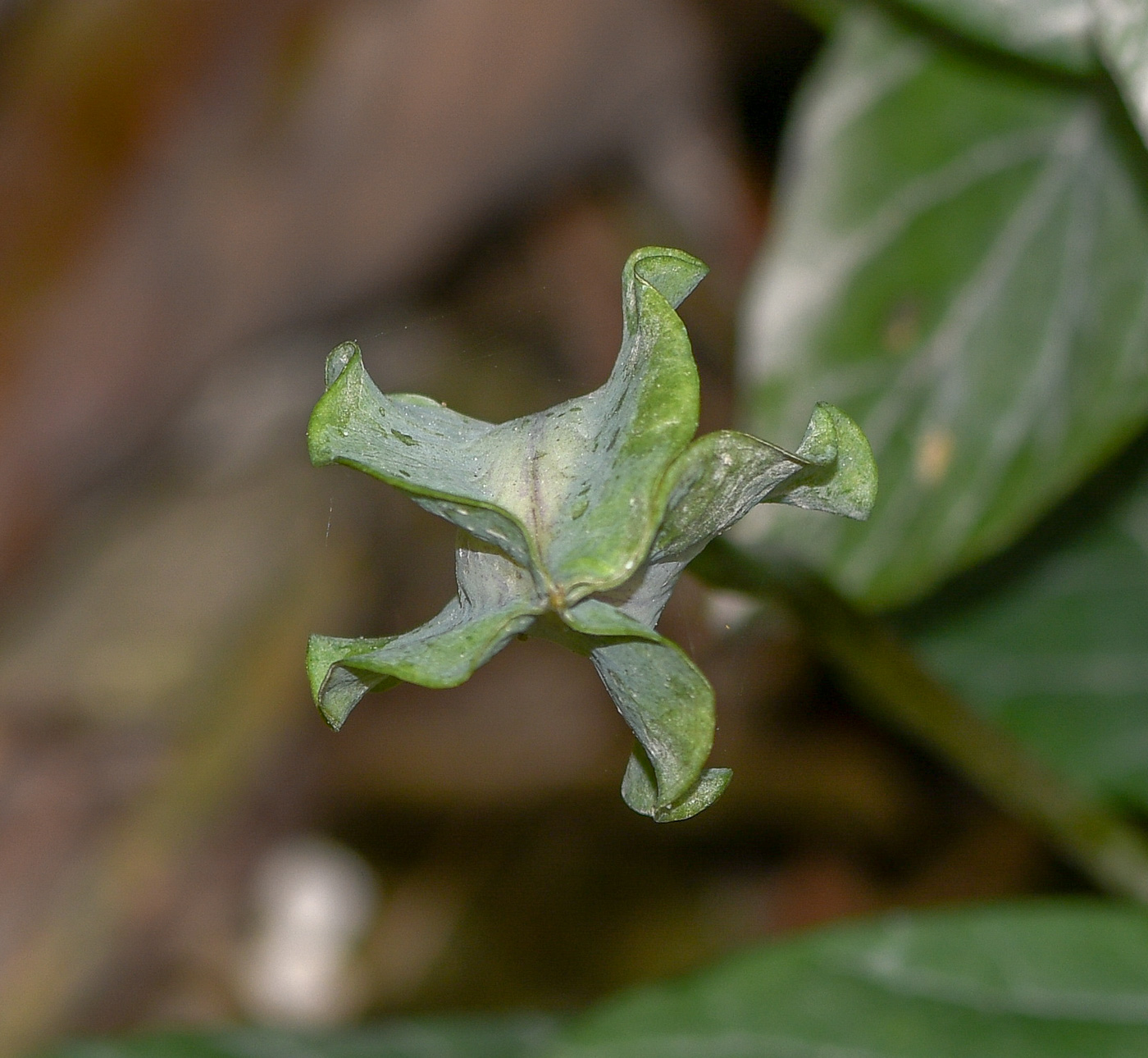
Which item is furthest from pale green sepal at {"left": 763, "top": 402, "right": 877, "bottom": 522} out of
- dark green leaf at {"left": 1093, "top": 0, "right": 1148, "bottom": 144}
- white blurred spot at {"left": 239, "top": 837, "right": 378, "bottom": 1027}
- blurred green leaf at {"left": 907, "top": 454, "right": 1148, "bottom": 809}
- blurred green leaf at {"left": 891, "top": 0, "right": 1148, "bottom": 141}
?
white blurred spot at {"left": 239, "top": 837, "right": 378, "bottom": 1027}

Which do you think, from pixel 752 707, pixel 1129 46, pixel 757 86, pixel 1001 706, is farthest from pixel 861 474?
pixel 757 86

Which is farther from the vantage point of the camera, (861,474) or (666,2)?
(666,2)

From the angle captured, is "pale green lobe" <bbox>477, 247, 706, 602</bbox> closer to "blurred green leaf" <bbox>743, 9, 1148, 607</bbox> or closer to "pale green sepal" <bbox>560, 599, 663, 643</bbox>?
"pale green sepal" <bbox>560, 599, 663, 643</bbox>

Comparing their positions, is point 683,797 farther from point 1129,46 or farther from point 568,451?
point 1129,46

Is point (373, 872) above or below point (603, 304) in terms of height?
below

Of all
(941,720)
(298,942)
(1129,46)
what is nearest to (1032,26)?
(1129,46)

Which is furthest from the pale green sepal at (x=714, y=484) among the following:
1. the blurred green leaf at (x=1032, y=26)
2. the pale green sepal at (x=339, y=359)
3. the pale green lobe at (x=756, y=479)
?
the blurred green leaf at (x=1032, y=26)

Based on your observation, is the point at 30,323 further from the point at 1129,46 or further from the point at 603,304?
the point at 1129,46
